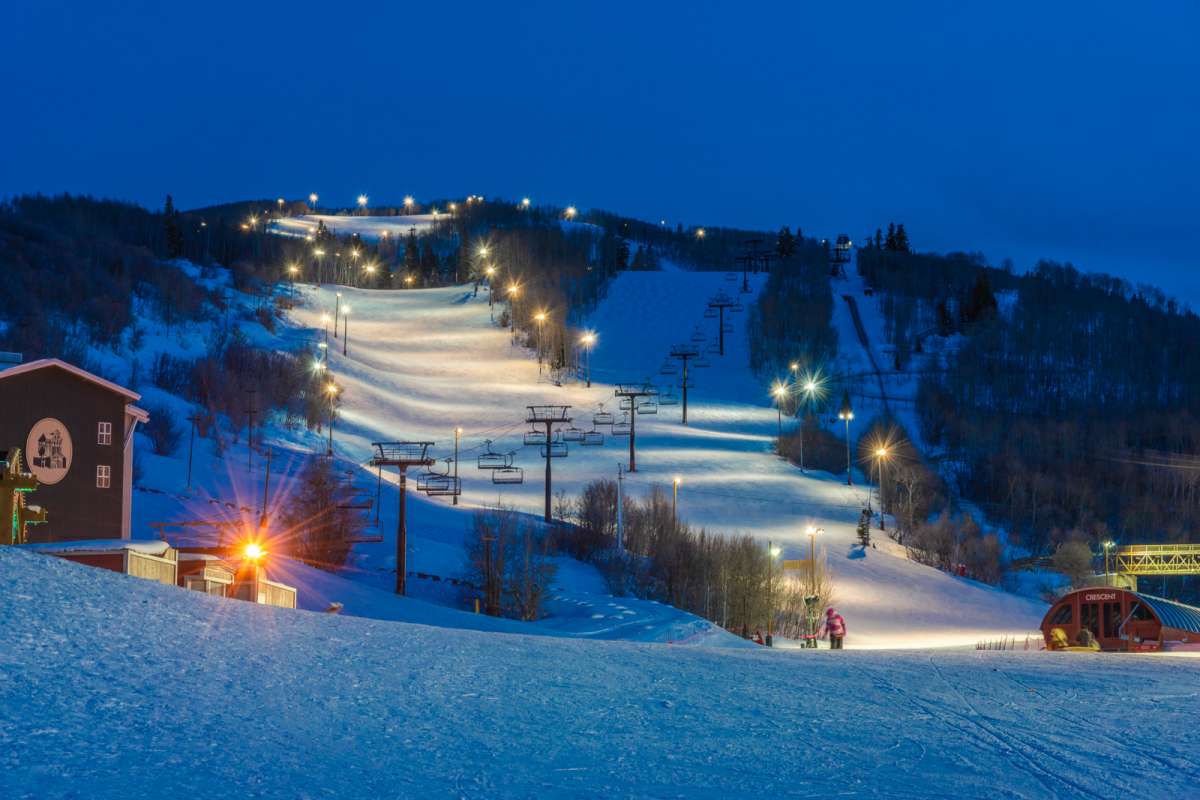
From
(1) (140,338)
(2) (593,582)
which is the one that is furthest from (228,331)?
(2) (593,582)

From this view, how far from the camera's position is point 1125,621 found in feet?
83.6

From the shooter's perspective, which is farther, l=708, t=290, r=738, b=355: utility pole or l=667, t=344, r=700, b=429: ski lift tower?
l=708, t=290, r=738, b=355: utility pole

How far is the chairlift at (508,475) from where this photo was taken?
177 feet

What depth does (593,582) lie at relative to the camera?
42.1 m

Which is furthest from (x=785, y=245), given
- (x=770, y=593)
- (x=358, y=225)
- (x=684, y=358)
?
(x=770, y=593)

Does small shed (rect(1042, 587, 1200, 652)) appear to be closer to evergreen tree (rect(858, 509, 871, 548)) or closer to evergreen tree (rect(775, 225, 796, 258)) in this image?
evergreen tree (rect(858, 509, 871, 548))

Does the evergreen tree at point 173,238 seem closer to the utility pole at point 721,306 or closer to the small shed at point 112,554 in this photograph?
the utility pole at point 721,306

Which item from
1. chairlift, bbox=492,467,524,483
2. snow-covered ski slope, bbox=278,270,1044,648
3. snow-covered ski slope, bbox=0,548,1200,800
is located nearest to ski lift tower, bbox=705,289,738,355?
snow-covered ski slope, bbox=278,270,1044,648

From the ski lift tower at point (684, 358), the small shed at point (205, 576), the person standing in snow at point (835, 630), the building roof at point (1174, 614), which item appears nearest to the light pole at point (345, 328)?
the ski lift tower at point (684, 358)

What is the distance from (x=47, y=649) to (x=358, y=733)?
289 centimetres

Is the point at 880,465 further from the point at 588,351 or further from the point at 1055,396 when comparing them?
the point at 1055,396

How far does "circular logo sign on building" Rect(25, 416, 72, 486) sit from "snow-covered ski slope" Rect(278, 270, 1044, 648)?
47.4 feet

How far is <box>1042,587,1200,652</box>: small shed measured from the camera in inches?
968

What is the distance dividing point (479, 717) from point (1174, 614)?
2088cm
